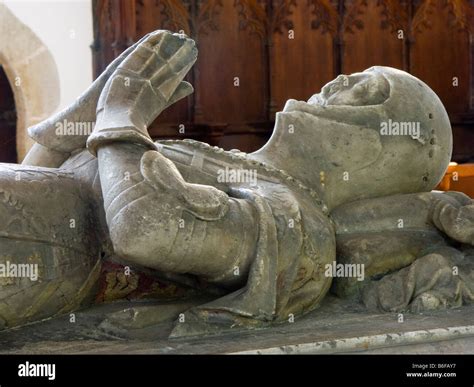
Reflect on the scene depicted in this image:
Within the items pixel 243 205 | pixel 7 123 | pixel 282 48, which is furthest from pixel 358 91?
pixel 7 123

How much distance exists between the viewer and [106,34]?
7266mm

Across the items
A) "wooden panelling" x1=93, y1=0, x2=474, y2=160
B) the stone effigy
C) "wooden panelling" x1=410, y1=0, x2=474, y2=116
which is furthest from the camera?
"wooden panelling" x1=410, y1=0, x2=474, y2=116

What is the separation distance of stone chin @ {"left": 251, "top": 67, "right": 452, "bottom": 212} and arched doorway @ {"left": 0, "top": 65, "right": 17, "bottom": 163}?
4.85 meters

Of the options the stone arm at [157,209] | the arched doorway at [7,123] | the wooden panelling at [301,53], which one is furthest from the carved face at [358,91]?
the arched doorway at [7,123]

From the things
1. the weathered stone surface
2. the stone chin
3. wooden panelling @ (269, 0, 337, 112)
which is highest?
wooden panelling @ (269, 0, 337, 112)

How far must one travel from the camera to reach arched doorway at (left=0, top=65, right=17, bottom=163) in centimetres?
766

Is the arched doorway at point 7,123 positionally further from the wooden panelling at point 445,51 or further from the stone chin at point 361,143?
the stone chin at point 361,143

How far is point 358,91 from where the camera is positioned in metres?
3.27

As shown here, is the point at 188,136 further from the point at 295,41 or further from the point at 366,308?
the point at 366,308

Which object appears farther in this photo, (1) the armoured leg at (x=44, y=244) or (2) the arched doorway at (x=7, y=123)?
(2) the arched doorway at (x=7, y=123)

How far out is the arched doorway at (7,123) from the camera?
7.66m

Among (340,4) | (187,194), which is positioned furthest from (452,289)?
(340,4)

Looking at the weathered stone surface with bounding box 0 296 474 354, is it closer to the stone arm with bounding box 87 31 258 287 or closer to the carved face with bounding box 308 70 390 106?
the stone arm with bounding box 87 31 258 287

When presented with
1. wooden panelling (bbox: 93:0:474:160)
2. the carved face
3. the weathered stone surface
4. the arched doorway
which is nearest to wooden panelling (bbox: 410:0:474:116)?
wooden panelling (bbox: 93:0:474:160)
